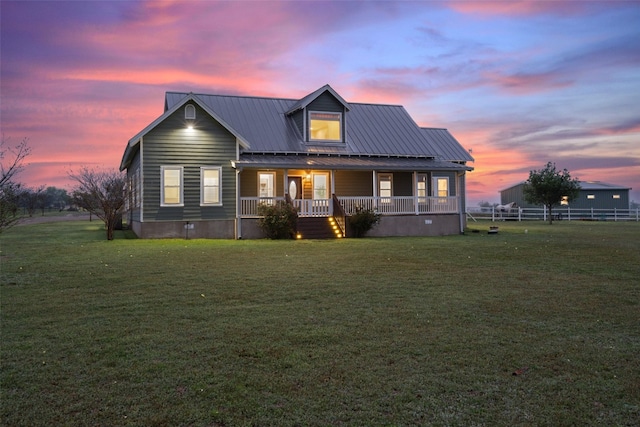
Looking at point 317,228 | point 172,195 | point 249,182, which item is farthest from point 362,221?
point 172,195

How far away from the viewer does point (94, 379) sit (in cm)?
444

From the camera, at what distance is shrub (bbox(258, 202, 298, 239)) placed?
20.3 m

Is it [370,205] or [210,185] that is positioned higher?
[210,185]

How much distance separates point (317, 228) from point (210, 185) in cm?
529

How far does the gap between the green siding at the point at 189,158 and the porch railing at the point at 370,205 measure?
3.30 ft

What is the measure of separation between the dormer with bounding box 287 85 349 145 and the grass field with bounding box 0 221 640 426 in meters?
15.2

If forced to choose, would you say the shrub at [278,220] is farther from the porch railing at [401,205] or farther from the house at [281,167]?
the porch railing at [401,205]

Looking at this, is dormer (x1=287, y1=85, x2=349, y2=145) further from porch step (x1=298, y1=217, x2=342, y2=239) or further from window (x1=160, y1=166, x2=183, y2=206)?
window (x1=160, y1=166, x2=183, y2=206)

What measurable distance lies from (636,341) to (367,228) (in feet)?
52.1

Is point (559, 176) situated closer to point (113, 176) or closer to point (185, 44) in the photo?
point (185, 44)

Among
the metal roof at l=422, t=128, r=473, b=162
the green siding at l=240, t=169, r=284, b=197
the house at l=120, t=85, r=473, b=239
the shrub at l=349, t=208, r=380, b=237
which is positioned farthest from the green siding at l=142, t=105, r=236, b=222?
the metal roof at l=422, t=128, r=473, b=162

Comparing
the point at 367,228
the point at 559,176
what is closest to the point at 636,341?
the point at 367,228

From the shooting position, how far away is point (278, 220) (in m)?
20.2

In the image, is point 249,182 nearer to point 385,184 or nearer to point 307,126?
point 307,126
